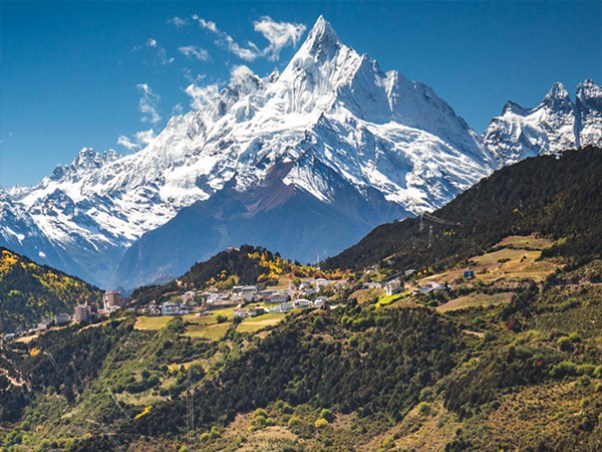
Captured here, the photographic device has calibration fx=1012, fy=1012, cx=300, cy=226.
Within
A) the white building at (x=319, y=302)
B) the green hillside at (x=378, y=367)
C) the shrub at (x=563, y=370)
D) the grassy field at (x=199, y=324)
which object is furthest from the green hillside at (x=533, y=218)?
the grassy field at (x=199, y=324)

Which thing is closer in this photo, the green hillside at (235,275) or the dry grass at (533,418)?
the dry grass at (533,418)

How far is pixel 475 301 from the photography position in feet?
396

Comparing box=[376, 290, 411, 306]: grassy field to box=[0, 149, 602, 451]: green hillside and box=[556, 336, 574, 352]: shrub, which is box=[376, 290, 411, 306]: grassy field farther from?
box=[556, 336, 574, 352]: shrub

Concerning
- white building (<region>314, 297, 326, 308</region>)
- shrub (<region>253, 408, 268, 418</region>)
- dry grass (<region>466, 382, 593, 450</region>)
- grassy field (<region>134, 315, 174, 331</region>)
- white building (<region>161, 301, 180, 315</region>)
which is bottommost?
dry grass (<region>466, 382, 593, 450</region>)

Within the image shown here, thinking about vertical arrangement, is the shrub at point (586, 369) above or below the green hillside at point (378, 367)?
below

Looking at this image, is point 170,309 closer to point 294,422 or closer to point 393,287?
point 393,287

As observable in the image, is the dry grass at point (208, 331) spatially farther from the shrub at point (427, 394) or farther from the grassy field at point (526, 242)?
the shrub at point (427, 394)

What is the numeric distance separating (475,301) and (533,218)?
1427 inches

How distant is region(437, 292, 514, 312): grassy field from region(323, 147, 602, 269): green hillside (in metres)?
10.3

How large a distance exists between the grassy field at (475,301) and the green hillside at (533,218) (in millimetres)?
10303

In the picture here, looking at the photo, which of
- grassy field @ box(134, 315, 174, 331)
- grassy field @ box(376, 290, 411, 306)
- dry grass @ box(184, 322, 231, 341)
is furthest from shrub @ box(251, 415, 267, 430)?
grassy field @ box(134, 315, 174, 331)

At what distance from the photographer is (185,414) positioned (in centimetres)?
11975

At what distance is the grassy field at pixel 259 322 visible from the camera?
144375mm

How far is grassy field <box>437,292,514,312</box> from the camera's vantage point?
118269 mm
